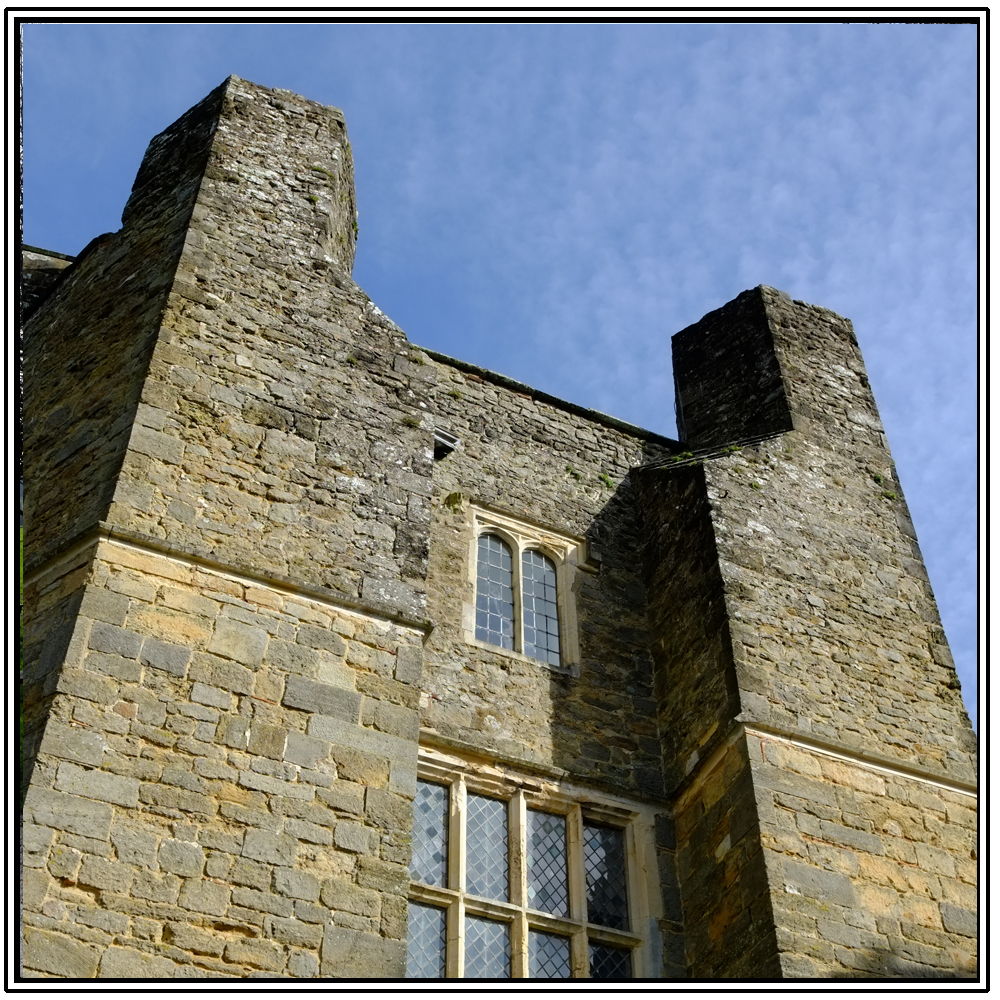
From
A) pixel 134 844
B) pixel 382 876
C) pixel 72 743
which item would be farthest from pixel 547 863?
pixel 72 743

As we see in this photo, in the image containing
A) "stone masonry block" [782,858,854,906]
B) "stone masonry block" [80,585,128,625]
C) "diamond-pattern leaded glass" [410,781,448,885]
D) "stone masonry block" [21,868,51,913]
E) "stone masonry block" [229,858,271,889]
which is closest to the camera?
"stone masonry block" [21,868,51,913]

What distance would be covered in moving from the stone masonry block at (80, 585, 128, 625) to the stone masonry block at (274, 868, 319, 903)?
64.7 inches

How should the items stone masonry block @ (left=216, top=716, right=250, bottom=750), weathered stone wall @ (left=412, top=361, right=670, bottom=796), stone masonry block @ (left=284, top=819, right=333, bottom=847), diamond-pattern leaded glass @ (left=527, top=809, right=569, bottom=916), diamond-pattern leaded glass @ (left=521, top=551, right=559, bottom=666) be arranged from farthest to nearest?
1. diamond-pattern leaded glass @ (left=521, top=551, right=559, bottom=666)
2. weathered stone wall @ (left=412, top=361, right=670, bottom=796)
3. diamond-pattern leaded glass @ (left=527, top=809, right=569, bottom=916)
4. stone masonry block @ (left=216, top=716, right=250, bottom=750)
5. stone masonry block @ (left=284, top=819, right=333, bottom=847)

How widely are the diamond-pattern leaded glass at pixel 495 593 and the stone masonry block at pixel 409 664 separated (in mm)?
2104

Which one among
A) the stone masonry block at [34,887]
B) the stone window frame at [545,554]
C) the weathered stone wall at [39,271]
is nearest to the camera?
the stone masonry block at [34,887]

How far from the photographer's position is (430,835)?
9.01 meters

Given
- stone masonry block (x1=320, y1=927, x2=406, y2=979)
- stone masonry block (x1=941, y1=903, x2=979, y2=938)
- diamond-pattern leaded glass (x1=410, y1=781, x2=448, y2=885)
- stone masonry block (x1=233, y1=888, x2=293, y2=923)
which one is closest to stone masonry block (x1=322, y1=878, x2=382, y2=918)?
stone masonry block (x1=320, y1=927, x2=406, y2=979)

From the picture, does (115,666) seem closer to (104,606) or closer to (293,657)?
(104,606)

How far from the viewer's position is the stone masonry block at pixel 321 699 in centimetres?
784

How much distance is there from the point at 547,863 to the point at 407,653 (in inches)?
76.7

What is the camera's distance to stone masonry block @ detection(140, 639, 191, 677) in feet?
24.7

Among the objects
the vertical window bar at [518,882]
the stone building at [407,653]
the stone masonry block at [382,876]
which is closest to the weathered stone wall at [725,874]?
the stone building at [407,653]

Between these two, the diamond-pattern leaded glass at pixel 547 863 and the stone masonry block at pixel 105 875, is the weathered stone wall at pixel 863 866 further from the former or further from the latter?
the stone masonry block at pixel 105 875

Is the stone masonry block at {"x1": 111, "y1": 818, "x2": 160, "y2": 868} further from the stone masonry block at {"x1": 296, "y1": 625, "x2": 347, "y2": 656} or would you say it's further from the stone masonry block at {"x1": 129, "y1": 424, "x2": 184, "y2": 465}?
the stone masonry block at {"x1": 129, "y1": 424, "x2": 184, "y2": 465}
